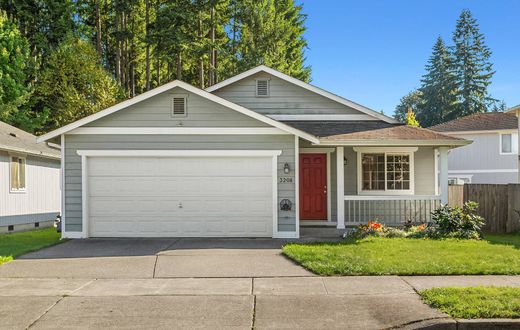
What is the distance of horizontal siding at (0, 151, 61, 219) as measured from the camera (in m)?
17.0

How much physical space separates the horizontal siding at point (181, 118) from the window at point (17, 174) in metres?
6.54

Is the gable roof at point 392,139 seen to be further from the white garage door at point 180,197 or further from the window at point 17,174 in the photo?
the window at point 17,174

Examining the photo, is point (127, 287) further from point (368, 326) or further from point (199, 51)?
point (199, 51)

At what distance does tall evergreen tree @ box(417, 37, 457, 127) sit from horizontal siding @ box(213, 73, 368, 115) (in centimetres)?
5004

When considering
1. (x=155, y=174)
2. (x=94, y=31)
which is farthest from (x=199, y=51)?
(x=155, y=174)

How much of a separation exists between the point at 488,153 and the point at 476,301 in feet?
84.0

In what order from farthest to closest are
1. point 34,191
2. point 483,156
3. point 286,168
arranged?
point 483,156 → point 34,191 → point 286,168

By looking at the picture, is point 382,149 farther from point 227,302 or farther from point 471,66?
point 471,66

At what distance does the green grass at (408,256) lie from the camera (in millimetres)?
8656

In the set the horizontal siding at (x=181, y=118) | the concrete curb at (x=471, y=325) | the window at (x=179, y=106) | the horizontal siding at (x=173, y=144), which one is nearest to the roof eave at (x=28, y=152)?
the horizontal siding at (x=173, y=144)

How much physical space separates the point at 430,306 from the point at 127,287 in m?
4.61

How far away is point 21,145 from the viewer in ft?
57.8

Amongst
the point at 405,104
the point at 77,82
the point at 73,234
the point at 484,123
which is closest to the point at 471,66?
the point at 405,104

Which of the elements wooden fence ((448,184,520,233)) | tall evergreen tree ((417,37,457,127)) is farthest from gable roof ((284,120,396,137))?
tall evergreen tree ((417,37,457,127))
